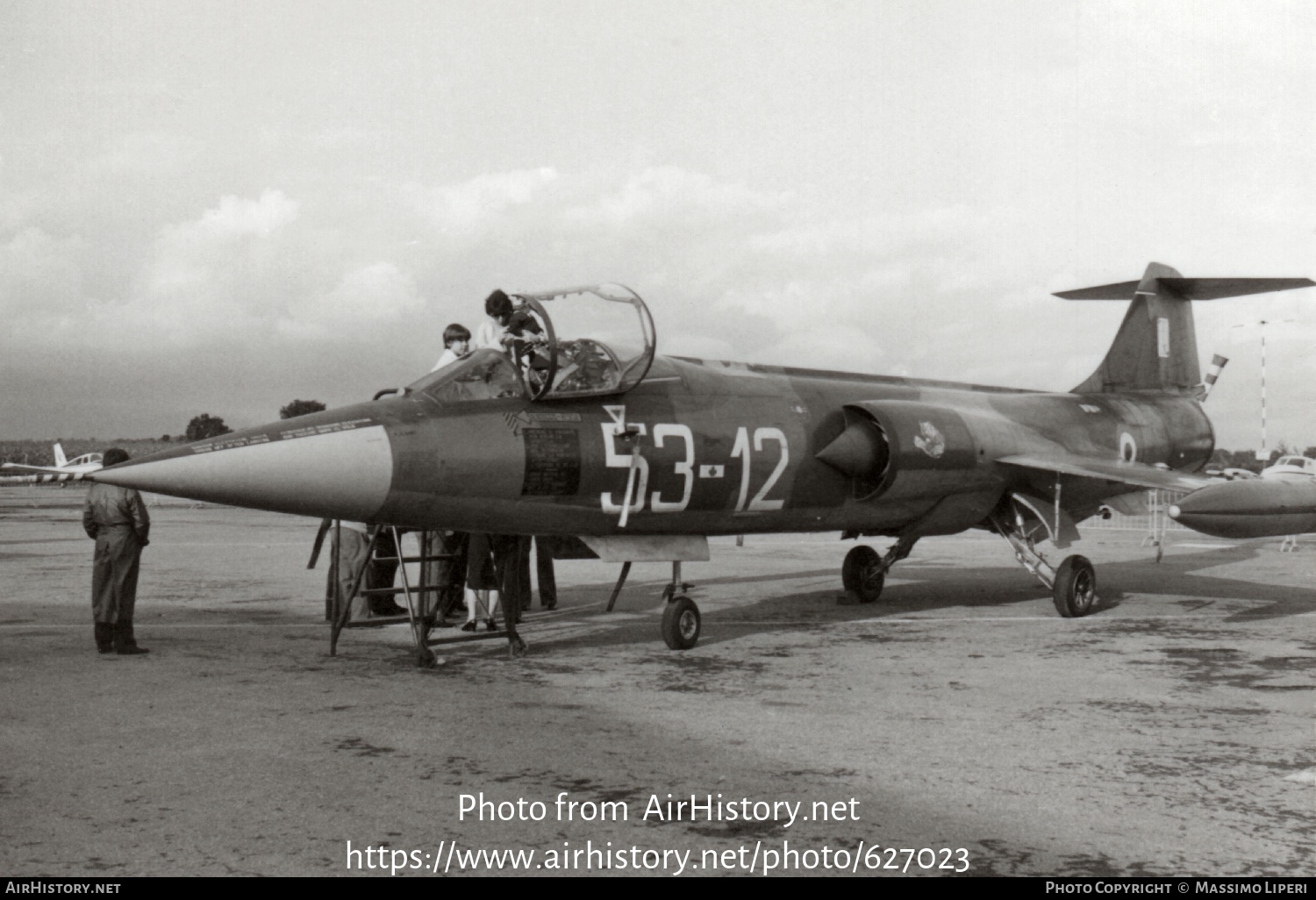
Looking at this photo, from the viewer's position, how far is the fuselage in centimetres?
730

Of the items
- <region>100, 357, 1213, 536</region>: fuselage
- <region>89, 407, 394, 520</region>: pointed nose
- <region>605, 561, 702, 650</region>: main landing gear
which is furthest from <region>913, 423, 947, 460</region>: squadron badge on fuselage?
<region>89, 407, 394, 520</region>: pointed nose

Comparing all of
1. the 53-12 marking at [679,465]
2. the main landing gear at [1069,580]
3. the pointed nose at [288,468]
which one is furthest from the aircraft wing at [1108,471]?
the pointed nose at [288,468]

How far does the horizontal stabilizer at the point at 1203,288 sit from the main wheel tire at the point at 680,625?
10.1 meters

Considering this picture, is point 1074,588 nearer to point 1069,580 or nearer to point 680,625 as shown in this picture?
point 1069,580

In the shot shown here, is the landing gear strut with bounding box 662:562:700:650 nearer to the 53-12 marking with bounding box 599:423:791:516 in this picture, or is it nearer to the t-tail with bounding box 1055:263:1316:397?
the 53-12 marking with bounding box 599:423:791:516

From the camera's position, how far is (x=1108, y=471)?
11773mm

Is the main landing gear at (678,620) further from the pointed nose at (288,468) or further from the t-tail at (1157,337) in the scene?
the t-tail at (1157,337)

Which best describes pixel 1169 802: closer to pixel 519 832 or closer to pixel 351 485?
pixel 519 832

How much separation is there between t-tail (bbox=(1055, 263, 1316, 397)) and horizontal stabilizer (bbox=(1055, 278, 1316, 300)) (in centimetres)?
1

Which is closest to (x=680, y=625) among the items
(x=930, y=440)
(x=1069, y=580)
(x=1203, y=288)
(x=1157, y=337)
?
(x=930, y=440)

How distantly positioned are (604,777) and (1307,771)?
343 centimetres
